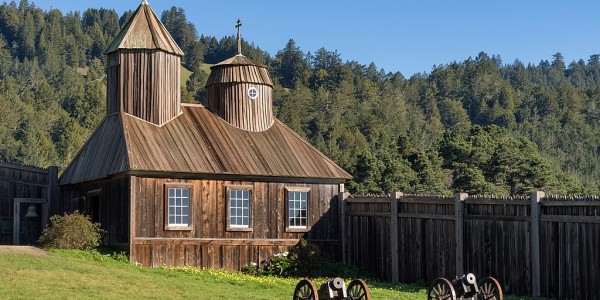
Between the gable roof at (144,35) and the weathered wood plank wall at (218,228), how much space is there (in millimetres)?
5151

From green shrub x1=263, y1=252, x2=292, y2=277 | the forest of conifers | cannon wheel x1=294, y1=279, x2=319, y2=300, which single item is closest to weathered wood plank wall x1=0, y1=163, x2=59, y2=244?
green shrub x1=263, y1=252, x2=292, y2=277

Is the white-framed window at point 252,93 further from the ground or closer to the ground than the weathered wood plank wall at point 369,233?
further from the ground

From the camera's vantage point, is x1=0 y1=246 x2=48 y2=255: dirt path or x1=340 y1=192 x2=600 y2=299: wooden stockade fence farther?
x1=0 y1=246 x2=48 y2=255: dirt path

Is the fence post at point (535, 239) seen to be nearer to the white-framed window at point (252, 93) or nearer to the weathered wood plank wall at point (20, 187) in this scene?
the white-framed window at point (252, 93)

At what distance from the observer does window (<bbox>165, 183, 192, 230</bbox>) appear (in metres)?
31.1

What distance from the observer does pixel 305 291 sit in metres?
20.2

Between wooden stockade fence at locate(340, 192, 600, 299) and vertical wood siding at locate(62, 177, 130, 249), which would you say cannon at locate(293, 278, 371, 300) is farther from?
vertical wood siding at locate(62, 177, 130, 249)

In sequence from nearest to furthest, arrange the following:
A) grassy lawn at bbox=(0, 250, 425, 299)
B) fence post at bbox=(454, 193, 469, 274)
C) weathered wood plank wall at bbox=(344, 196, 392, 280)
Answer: grassy lawn at bbox=(0, 250, 425, 299) < fence post at bbox=(454, 193, 469, 274) < weathered wood plank wall at bbox=(344, 196, 392, 280)

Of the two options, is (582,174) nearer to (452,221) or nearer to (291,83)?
→ (291,83)

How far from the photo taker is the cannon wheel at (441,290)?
1967 centimetres

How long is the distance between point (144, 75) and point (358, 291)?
52.0 ft

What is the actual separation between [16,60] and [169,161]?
172 meters

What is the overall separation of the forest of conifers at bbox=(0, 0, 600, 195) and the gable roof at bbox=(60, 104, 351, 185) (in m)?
30.5

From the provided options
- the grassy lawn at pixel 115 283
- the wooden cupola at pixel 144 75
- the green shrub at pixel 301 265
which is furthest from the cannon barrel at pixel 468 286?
the wooden cupola at pixel 144 75
